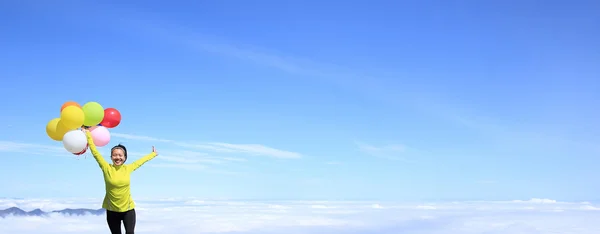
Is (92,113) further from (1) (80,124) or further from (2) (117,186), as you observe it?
(2) (117,186)

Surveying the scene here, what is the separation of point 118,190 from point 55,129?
2181mm

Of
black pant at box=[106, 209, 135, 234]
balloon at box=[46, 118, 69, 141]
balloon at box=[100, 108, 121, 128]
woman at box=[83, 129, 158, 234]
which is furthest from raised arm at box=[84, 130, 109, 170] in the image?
black pant at box=[106, 209, 135, 234]

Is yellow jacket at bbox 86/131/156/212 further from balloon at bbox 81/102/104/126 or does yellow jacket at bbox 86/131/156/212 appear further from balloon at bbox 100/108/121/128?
balloon at bbox 100/108/121/128

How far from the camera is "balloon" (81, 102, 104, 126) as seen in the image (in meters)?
9.30

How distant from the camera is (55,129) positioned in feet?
30.7

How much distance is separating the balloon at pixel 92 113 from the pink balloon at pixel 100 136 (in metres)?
0.15

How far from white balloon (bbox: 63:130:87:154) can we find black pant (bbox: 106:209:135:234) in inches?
52.4

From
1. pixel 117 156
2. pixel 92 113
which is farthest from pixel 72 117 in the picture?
pixel 117 156

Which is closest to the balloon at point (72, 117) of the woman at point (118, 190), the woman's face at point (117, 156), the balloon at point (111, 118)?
the balloon at point (111, 118)

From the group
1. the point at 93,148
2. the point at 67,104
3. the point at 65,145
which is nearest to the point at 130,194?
the point at 93,148

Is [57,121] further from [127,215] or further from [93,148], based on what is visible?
[127,215]

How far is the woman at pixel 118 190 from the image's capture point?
8133mm

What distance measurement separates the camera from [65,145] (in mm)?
9000

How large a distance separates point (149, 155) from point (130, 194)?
27.1 inches
